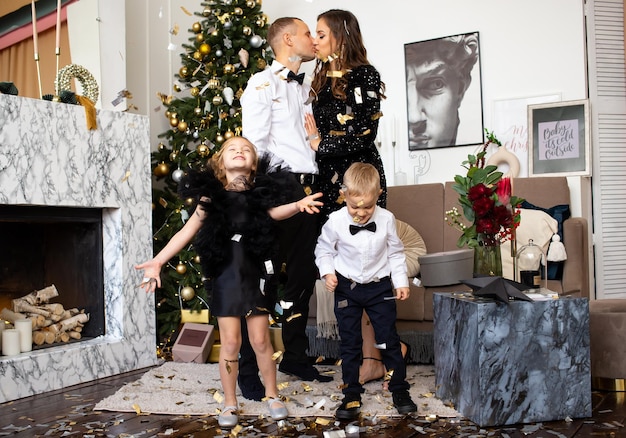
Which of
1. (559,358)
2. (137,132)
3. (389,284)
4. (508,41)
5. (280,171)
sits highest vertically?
(508,41)

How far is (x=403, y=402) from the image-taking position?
2.61 meters

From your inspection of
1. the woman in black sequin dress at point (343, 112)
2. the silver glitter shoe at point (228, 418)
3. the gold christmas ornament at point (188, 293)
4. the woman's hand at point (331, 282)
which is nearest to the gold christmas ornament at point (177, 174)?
the gold christmas ornament at point (188, 293)

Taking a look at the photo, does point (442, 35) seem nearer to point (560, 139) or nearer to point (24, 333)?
point (560, 139)

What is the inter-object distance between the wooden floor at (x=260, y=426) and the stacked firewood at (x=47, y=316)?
2.16 feet

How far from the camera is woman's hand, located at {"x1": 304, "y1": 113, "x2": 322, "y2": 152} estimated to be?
10.2ft

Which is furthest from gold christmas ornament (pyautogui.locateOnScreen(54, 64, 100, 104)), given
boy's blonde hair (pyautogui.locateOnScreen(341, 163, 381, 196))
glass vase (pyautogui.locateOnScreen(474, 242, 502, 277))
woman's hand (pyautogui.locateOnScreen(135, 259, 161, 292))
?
glass vase (pyautogui.locateOnScreen(474, 242, 502, 277))

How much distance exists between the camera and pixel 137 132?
3859 millimetres

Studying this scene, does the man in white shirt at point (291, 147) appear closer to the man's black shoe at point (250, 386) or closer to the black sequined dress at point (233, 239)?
the man's black shoe at point (250, 386)

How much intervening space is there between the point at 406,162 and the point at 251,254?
246cm

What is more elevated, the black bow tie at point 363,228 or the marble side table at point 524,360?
the black bow tie at point 363,228

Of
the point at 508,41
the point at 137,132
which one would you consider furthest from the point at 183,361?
the point at 508,41

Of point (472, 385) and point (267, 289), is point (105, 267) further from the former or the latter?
point (472, 385)

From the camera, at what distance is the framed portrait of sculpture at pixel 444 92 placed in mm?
4605

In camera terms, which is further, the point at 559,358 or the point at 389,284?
the point at 389,284
